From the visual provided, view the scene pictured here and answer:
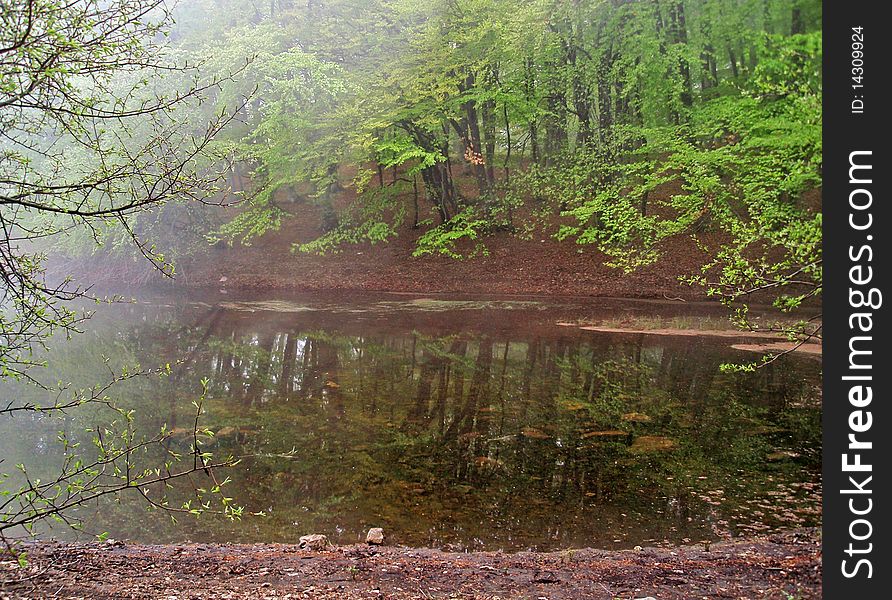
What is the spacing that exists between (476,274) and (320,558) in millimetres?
17586

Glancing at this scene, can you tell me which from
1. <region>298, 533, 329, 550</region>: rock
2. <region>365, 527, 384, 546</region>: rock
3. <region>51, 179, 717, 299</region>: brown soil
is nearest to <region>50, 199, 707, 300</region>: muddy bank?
<region>51, 179, 717, 299</region>: brown soil

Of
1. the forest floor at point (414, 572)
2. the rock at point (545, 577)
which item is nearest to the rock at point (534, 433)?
the forest floor at point (414, 572)

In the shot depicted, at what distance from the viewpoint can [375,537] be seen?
18.2 feet

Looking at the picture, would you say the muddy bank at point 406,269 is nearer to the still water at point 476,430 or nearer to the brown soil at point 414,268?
the brown soil at point 414,268

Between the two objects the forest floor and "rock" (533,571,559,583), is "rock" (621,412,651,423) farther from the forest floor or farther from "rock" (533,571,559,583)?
"rock" (533,571,559,583)

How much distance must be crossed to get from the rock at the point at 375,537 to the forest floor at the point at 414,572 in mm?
173

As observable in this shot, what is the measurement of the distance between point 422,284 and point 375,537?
17.2 meters

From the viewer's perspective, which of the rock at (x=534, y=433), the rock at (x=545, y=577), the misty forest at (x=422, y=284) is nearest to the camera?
the misty forest at (x=422, y=284)

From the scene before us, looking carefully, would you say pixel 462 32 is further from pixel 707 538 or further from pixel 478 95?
pixel 707 538

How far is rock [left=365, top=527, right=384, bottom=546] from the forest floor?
0.57ft

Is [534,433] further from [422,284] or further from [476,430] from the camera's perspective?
[422,284]

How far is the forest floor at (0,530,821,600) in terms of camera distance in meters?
4.23

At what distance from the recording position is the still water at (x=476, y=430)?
599 centimetres

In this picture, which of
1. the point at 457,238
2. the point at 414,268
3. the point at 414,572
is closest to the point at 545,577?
the point at 414,572
